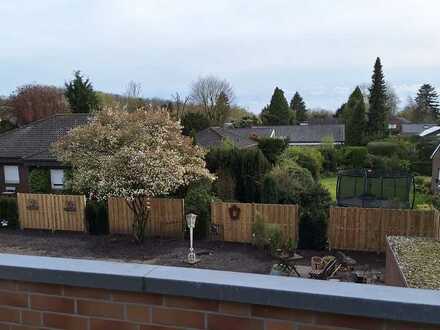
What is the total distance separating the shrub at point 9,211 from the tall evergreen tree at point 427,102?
7443 centimetres

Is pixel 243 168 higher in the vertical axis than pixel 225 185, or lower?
higher

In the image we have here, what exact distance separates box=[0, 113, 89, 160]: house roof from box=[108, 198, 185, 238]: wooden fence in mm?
6123

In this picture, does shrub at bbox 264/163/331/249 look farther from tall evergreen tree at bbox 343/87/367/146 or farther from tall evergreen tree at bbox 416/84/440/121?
tall evergreen tree at bbox 416/84/440/121

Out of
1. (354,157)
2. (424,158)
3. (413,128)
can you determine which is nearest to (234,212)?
(354,157)

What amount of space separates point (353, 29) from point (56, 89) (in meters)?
39.3

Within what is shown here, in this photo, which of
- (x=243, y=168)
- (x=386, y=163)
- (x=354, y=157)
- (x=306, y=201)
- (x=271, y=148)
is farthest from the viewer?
(x=354, y=157)

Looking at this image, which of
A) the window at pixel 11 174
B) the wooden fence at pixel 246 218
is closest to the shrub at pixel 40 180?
the window at pixel 11 174

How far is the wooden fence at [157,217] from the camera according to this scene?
16406 millimetres

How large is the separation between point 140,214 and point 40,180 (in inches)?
319

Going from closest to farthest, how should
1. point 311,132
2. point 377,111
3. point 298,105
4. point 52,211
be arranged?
point 52,211 → point 377,111 → point 311,132 → point 298,105

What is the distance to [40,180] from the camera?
836 inches

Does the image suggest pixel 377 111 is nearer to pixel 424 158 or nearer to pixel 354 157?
pixel 354 157

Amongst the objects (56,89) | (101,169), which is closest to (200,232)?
Result: (101,169)

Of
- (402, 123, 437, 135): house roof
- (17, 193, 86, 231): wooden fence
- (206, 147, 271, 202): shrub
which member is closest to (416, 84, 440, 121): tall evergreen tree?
(402, 123, 437, 135): house roof
